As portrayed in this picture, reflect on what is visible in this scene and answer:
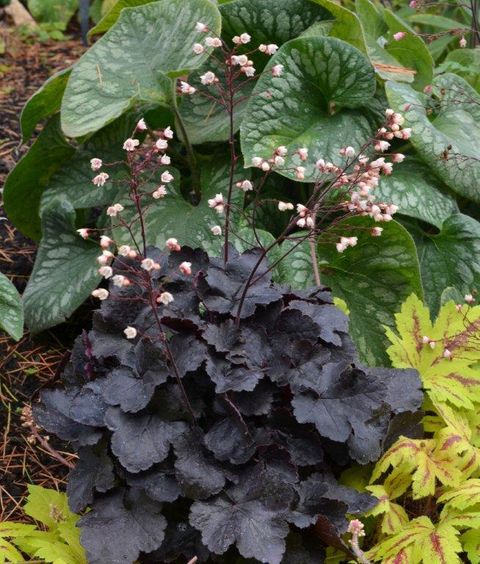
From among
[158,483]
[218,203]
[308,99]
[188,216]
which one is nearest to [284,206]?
[218,203]

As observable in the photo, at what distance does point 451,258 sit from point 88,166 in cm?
102

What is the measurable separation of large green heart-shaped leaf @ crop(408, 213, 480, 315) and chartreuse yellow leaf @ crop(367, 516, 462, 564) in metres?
0.79

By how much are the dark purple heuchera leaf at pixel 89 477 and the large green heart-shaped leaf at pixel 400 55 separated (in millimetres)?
1253

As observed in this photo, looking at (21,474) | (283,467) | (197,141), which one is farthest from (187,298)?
(197,141)

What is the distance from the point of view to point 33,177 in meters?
2.42

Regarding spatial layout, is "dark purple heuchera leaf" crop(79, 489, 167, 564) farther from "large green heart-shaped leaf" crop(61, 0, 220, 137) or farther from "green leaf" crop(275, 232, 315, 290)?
"large green heart-shaped leaf" crop(61, 0, 220, 137)

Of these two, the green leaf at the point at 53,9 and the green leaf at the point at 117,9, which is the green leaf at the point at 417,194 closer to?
the green leaf at the point at 117,9

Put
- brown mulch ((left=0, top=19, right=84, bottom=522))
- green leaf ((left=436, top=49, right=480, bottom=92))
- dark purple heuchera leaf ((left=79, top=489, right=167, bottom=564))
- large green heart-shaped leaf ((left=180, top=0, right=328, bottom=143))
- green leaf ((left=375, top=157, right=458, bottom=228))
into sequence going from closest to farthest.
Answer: dark purple heuchera leaf ((left=79, top=489, right=167, bottom=564)) < brown mulch ((left=0, top=19, right=84, bottom=522)) < green leaf ((left=375, top=157, right=458, bottom=228)) < large green heart-shaped leaf ((left=180, top=0, right=328, bottom=143)) < green leaf ((left=436, top=49, right=480, bottom=92))

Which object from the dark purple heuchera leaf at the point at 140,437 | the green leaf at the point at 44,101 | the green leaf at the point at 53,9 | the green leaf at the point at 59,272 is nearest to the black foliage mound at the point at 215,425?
the dark purple heuchera leaf at the point at 140,437

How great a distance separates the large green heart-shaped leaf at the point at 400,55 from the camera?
90.3 inches

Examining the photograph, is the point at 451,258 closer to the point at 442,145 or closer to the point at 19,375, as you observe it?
the point at 442,145

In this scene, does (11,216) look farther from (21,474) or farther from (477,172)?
(477,172)

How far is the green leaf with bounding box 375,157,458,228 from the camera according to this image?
6.92 feet

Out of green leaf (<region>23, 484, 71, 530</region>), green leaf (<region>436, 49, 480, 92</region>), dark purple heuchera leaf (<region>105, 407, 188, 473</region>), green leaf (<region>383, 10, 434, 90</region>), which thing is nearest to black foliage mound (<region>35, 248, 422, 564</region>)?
dark purple heuchera leaf (<region>105, 407, 188, 473</region>)
